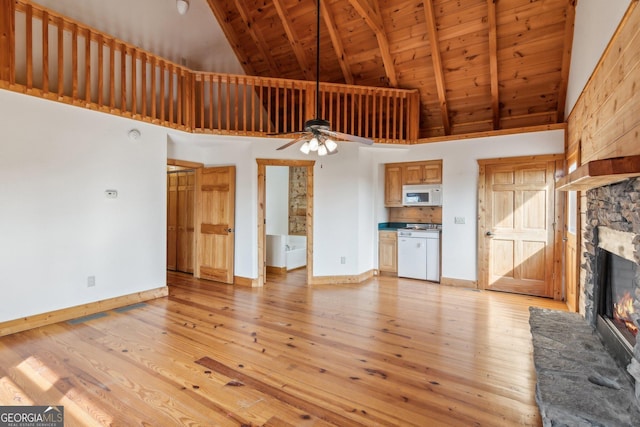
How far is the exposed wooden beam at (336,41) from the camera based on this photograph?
5.10 m

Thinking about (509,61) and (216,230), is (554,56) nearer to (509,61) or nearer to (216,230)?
(509,61)

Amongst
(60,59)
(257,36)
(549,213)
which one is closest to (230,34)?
(257,36)

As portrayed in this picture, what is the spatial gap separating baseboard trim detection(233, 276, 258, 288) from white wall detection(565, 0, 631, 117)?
5.09 m

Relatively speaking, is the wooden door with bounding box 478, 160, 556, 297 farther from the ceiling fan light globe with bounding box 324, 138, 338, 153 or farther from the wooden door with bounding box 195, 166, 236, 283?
the wooden door with bounding box 195, 166, 236, 283

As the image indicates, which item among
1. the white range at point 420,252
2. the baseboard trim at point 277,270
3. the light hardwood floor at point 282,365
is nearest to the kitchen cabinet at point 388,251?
→ the white range at point 420,252

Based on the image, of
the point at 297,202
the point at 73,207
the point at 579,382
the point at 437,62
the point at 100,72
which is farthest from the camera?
the point at 297,202

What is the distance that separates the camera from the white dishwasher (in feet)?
18.8

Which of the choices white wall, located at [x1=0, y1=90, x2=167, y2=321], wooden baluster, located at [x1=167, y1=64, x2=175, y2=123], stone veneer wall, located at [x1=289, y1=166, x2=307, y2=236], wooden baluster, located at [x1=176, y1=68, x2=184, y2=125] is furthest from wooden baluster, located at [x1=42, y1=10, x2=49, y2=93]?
stone veneer wall, located at [x1=289, y1=166, x2=307, y2=236]

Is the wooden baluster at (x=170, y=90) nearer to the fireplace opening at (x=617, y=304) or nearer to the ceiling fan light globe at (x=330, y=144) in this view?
the ceiling fan light globe at (x=330, y=144)

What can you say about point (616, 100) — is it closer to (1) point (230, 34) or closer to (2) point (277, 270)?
(2) point (277, 270)

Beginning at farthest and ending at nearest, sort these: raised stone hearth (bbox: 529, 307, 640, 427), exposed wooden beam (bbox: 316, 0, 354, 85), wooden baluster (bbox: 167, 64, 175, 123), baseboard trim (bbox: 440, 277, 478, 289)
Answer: baseboard trim (bbox: 440, 277, 478, 289), exposed wooden beam (bbox: 316, 0, 354, 85), wooden baluster (bbox: 167, 64, 175, 123), raised stone hearth (bbox: 529, 307, 640, 427)

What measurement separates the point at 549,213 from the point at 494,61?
2.40 m

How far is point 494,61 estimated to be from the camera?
470 centimetres

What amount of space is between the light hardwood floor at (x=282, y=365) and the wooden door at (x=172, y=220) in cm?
238
